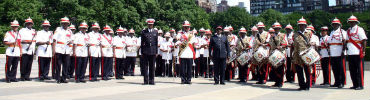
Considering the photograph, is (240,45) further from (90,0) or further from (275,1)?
(275,1)

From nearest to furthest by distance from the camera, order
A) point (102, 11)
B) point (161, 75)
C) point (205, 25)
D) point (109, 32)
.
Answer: point (109, 32) → point (161, 75) → point (102, 11) → point (205, 25)

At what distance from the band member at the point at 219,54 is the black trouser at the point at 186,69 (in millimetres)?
804

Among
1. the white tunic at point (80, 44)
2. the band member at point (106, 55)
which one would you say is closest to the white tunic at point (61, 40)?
the white tunic at point (80, 44)

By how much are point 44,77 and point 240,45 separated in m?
7.15

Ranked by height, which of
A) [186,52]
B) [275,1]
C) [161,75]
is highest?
[275,1]

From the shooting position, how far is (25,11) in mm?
43125

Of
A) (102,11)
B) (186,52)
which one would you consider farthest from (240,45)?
(102,11)

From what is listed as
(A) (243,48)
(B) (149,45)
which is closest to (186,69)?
(B) (149,45)

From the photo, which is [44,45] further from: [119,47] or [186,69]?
[186,69]

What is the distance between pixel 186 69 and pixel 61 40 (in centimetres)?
428

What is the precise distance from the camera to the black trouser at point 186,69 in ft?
39.5

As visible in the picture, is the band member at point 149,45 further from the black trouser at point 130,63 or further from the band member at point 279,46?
the black trouser at point 130,63

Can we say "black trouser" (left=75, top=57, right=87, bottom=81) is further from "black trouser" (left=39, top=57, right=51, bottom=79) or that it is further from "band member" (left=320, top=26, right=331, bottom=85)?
"band member" (left=320, top=26, right=331, bottom=85)

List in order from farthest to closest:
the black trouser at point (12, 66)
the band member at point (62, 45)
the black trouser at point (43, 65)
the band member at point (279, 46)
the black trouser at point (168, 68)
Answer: the black trouser at point (168, 68) < the black trouser at point (43, 65) < the black trouser at point (12, 66) < the band member at point (62, 45) < the band member at point (279, 46)
